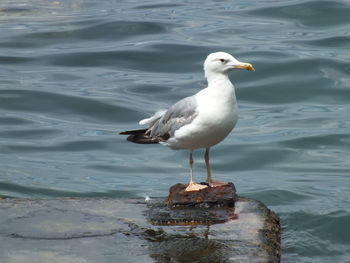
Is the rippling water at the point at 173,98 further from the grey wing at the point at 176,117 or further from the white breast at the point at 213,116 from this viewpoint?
the grey wing at the point at 176,117

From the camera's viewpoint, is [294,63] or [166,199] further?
[294,63]

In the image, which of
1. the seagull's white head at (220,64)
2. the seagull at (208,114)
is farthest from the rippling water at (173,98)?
the seagull's white head at (220,64)

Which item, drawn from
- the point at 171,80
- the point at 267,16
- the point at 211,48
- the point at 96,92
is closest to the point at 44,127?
the point at 96,92

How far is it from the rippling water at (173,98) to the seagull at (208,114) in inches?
41.3

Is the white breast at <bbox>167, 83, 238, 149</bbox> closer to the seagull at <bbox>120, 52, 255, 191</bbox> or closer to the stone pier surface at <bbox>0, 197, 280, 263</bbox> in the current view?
the seagull at <bbox>120, 52, 255, 191</bbox>

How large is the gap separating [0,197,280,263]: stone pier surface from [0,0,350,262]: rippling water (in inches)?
28.4

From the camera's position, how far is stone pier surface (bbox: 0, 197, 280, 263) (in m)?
5.35

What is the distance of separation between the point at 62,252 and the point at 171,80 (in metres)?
8.03

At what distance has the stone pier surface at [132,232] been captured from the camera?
535 cm

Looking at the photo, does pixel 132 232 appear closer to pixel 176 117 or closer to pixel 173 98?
pixel 176 117

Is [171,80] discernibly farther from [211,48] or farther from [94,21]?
[94,21]

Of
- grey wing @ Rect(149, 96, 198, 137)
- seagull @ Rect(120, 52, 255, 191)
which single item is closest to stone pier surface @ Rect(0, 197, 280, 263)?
seagull @ Rect(120, 52, 255, 191)

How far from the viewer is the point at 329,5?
1617 cm

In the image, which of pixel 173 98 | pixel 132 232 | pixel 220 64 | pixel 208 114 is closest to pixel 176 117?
pixel 208 114
